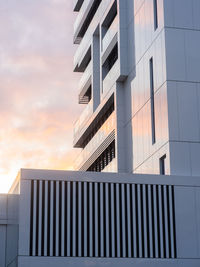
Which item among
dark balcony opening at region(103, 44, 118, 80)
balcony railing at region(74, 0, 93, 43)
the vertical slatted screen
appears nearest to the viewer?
the vertical slatted screen

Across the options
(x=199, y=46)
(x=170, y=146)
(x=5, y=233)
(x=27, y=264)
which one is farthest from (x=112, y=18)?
(x=27, y=264)

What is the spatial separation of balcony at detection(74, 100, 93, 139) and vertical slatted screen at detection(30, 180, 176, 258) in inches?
1065

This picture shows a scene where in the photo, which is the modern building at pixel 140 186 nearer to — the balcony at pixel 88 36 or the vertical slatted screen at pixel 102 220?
the vertical slatted screen at pixel 102 220

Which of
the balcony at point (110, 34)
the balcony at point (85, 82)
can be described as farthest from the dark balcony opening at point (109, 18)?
the balcony at point (85, 82)

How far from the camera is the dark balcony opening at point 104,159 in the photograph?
60.3 m

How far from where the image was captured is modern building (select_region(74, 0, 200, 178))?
43312mm

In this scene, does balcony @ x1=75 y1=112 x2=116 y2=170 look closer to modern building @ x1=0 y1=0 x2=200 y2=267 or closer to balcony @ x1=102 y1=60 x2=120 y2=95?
balcony @ x1=102 y1=60 x2=120 y2=95

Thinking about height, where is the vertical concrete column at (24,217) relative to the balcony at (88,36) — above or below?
below

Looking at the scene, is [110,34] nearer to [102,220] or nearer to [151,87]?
[151,87]

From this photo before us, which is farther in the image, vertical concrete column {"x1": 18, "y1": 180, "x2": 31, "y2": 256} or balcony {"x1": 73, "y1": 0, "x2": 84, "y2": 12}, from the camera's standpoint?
balcony {"x1": 73, "y1": 0, "x2": 84, "y2": 12}

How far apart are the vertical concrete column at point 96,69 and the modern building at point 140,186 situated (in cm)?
1219

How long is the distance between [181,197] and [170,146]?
3409mm

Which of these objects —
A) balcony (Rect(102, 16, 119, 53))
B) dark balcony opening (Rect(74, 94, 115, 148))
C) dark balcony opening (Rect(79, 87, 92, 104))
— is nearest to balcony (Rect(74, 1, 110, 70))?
balcony (Rect(102, 16, 119, 53))

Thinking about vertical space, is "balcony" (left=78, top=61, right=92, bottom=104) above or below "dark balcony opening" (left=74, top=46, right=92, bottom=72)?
below
